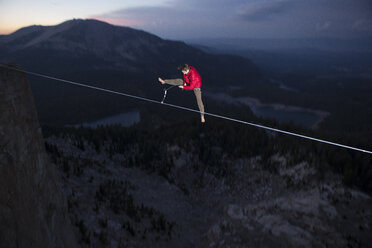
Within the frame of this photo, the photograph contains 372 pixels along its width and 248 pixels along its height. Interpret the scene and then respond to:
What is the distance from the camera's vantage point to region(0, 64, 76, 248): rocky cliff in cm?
741

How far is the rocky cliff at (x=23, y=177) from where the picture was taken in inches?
292

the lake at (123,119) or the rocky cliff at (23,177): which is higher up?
the rocky cliff at (23,177)

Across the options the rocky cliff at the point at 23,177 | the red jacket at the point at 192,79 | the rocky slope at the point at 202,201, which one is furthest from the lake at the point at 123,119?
the rocky cliff at the point at 23,177

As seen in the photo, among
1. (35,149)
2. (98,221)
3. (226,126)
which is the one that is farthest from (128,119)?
(35,149)

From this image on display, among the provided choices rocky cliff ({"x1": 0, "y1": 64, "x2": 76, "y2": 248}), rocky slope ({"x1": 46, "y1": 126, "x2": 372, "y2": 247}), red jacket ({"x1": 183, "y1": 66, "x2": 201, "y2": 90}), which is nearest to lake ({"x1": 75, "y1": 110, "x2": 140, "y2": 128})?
rocky slope ({"x1": 46, "y1": 126, "x2": 372, "y2": 247})

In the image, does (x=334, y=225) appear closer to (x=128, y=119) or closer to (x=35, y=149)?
(x=35, y=149)

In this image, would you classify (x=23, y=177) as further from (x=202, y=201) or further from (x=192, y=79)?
(x=202, y=201)

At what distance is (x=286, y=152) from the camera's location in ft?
139

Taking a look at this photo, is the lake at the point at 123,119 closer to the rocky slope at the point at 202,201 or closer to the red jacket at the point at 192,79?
the rocky slope at the point at 202,201

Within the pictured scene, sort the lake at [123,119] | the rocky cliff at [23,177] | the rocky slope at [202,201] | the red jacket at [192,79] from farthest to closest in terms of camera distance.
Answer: the lake at [123,119], the rocky slope at [202,201], the red jacket at [192,79], the rocky cliff at [23,177]

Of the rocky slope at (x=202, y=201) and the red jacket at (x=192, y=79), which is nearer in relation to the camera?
the red jacket at (x=192, y=79)

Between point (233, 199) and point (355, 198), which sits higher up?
point (355, 198)

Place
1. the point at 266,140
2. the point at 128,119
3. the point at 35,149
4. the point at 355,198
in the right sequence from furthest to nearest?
the point at 128,119, the point at 266,140, the point at 355,198, the point at 35,149

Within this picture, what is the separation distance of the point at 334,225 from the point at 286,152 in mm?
20689
